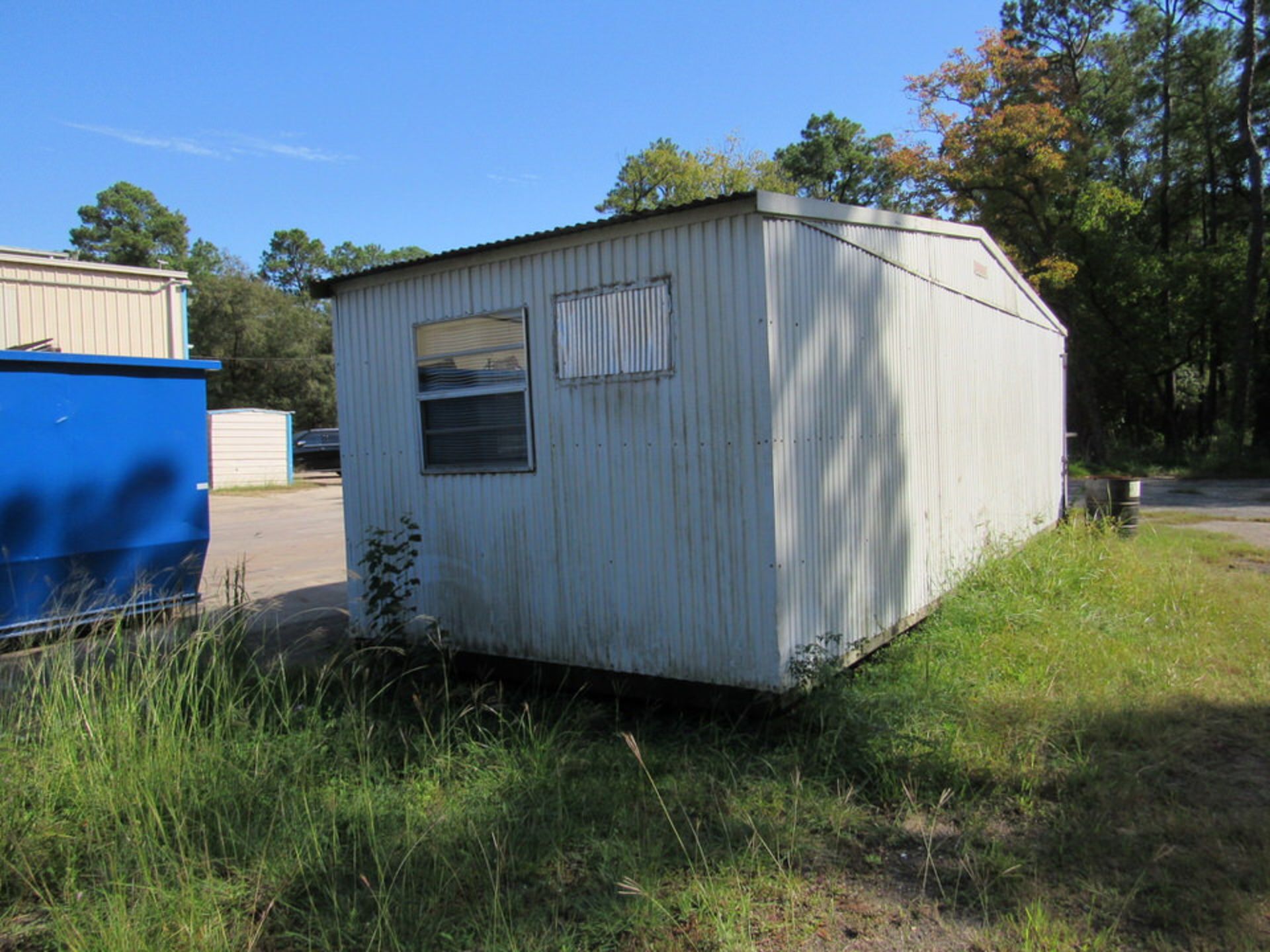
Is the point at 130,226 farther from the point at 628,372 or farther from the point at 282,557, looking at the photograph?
the point at 628,372

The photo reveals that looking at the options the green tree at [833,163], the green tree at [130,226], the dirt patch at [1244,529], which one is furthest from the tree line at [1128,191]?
the green tree at [130,226]

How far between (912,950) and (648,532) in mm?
2576

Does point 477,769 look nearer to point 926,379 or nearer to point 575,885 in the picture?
point 575,885

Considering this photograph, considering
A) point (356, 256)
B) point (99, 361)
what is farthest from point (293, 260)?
point (99, 361)

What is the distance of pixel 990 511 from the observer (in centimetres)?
802

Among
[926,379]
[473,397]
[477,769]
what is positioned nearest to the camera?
[477,769]

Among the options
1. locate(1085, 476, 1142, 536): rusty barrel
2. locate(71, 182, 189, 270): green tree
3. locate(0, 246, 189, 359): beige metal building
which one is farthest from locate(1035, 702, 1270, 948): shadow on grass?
locate(71, 182, 189, 270): green tree

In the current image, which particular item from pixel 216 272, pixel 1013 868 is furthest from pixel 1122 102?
pixel 216 272

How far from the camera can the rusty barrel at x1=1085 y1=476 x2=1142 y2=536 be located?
10102 mm

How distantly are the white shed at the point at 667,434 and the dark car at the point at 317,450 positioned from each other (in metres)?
25.6

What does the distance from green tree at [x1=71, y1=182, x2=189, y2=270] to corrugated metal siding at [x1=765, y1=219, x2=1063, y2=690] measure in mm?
49258

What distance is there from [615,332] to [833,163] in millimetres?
37741

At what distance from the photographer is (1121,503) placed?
10.2m

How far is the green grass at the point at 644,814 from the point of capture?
288 cm
